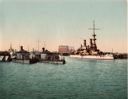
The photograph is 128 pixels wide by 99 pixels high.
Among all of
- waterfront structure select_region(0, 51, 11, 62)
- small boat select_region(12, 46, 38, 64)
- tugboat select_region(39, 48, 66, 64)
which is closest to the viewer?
waterfront structure select_region(0, 51, 11, 62)

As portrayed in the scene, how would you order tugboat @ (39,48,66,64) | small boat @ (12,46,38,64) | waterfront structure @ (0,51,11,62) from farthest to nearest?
small boat @ (12,46,38,64) → tugboat @ (39,48,66,64) → waterfront structure @ (0,51,11,62)

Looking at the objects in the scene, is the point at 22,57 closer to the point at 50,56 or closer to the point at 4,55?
the point at 50,56

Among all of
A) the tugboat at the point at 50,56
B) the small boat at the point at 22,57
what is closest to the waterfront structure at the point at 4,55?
the small boat at the point at 22,57

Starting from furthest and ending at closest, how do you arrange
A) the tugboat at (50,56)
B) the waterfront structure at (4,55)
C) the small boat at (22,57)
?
the small boat at (22,57)
the tugboat at (50,56)
the waterfront structure at (4,55)

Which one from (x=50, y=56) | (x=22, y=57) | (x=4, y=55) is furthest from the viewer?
(x=22, y=57)

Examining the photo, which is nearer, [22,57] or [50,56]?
[50,56]

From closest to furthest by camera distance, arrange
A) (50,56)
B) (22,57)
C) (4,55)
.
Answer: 1. (4,55)
2. (50,56)
3. (22,57)

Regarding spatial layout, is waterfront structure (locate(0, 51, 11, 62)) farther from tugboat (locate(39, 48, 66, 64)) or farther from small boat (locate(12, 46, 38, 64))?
tugboat (locate(39, 48, 66, 64))

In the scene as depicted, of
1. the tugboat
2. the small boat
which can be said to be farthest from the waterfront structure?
the tugboat

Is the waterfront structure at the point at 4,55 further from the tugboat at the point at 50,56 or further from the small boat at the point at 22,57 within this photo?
the tugboat at the point at 50,56

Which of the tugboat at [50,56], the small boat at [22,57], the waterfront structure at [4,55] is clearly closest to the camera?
the waterfront structure at [4,55]

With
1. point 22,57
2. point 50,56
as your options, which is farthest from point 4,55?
point 22,57
